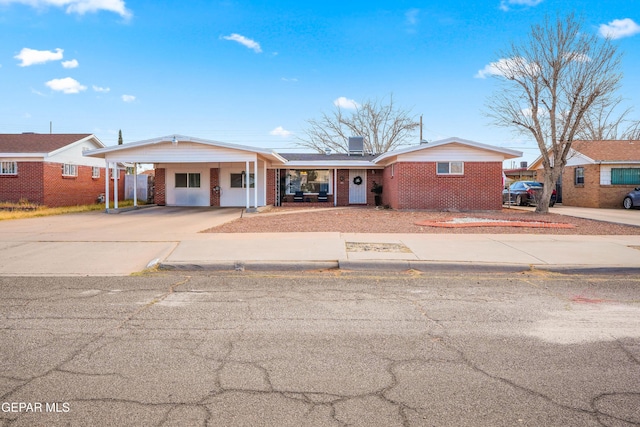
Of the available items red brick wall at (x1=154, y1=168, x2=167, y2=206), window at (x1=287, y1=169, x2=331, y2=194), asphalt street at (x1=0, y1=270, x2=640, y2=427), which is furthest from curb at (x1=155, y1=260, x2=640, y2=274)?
red brick wall at (x1=154, y1=168, x2=167, y2=206)

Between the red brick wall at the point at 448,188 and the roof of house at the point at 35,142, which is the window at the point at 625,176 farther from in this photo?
the roof of house at the point at 35,142

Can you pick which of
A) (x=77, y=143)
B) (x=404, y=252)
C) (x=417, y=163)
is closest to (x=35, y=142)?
(x=77, y=143)

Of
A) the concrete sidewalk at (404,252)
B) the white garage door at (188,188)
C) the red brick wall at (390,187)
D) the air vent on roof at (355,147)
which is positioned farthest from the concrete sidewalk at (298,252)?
the air vent on roof at (355,147)

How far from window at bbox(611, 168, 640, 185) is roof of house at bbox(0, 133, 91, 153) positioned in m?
31.6

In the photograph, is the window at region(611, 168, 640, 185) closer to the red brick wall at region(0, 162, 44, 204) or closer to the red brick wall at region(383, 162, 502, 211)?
the red brick wall at region(383, 162, 502, 211)

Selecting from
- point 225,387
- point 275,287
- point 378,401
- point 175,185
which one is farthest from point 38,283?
point 175,185

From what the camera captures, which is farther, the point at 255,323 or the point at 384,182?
the point at 384,182

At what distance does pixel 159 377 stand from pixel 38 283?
4434 mm

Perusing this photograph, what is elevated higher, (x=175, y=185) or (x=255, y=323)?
(x=175, y=185)

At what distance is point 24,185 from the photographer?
2438 cm

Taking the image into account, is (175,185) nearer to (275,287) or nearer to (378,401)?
(275,287)

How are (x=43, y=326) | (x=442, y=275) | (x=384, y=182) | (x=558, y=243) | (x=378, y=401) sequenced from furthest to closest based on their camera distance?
1. (x=384, y=182)
2. (x=558, y=243)
3. (x=442, y=275)
4. (x=43, y=326)
5. (x=378, y=401)

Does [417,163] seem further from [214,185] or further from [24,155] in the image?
[24,155]

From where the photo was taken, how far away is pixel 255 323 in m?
4.85
